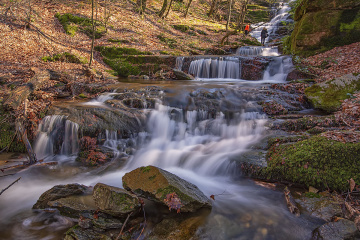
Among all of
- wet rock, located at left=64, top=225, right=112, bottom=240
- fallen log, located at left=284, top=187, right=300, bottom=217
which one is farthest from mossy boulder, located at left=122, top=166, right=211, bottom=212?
fallen log, located at left=284, top=187, right=300, bottom=217

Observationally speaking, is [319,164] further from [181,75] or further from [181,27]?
[181,27]

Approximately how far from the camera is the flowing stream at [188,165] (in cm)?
343

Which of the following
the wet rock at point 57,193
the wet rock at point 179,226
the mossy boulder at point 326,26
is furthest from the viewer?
the mossy boulder at point 326,26

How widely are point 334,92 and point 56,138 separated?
9178mm

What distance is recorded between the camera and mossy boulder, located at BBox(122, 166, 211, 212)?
11.1ft

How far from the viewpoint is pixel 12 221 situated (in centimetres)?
367

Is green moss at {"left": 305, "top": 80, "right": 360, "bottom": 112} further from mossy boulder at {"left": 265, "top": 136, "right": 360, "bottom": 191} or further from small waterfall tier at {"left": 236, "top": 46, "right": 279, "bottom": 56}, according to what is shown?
small waterfall tier at {"left": 236, "top": 46, "right": 279, "bottom": 56}

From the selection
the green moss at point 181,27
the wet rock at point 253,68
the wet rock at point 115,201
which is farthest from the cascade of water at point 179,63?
the wet rock at point 115,201

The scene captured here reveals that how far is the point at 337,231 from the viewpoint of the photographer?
9.43ft

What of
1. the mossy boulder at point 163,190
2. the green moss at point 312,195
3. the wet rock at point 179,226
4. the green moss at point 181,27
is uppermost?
the green moss at point 181,27

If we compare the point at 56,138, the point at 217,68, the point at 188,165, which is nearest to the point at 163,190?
the point at 188,165

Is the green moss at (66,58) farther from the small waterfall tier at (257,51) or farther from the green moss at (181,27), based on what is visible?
the green moss at (181,27)

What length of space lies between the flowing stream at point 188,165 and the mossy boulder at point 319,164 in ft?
1.72

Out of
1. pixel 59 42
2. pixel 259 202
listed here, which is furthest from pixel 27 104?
pixel 59 42
